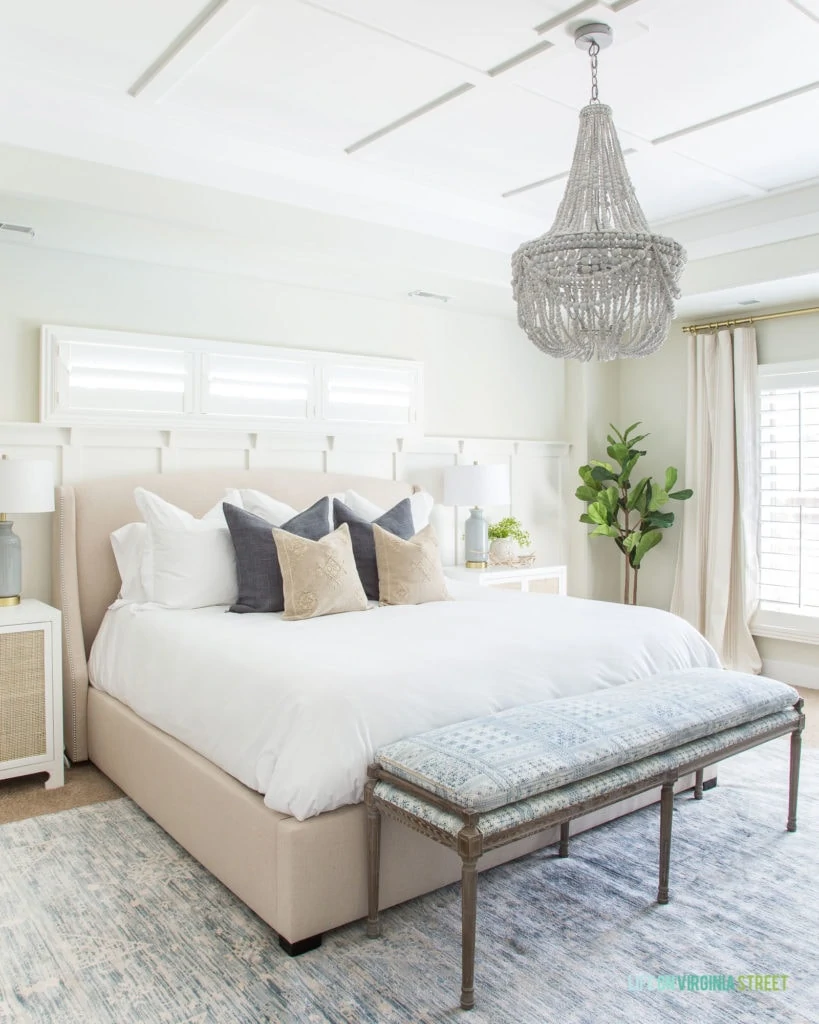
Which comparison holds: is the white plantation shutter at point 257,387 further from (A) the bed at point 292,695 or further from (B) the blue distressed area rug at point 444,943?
(B) the blue distressed area rug at point 444,943

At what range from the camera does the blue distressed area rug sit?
2020 millimetres

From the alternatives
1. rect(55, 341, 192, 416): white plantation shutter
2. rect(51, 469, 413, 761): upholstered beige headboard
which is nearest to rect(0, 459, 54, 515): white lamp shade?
rect(51, 469, 413, 761): upholstered beige headboard

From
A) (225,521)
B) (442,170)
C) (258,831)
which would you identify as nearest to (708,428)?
(442,170)

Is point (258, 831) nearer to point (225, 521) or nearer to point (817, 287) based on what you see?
point (225, 521)

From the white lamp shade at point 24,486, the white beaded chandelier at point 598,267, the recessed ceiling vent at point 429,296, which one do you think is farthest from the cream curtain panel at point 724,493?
the white lamp shade at point 24,486

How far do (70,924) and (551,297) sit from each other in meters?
2.36

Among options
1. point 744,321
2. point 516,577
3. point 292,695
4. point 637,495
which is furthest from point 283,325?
point 744,321

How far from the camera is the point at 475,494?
5.04m

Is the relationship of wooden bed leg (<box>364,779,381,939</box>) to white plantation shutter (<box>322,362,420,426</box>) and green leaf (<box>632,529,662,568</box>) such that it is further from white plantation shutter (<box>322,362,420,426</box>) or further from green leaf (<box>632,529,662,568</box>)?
green leaf (<box>632,529,662,568</box>)

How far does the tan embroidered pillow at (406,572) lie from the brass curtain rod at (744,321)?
2819 millimetres

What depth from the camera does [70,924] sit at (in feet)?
7.86

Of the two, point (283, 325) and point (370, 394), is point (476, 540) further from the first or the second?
point (283, 325)

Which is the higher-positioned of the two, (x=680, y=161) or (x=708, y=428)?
(x=680, y=161)

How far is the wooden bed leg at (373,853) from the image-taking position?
→ 2268mm
